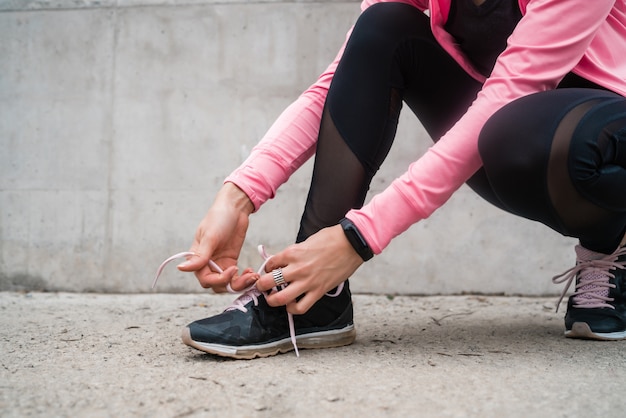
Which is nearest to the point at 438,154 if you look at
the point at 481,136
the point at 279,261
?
the point at 481,136

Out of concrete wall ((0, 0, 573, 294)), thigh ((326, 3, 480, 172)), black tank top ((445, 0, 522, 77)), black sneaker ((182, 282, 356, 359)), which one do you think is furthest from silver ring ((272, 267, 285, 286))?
concrete wall ((0, 0, 573, 294))

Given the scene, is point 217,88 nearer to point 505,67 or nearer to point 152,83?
point 152,83

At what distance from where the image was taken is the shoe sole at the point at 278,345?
3.54ft

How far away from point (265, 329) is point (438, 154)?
44cm

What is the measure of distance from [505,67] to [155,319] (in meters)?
1.09

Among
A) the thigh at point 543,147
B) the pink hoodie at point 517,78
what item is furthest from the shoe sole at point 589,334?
the pink hoodie at point 517,78

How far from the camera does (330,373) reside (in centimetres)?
100

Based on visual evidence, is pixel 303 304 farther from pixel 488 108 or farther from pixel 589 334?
pixel 589 334

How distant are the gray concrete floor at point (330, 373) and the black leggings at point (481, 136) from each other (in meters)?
0.25

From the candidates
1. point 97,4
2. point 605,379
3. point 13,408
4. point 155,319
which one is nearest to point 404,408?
point 605,379

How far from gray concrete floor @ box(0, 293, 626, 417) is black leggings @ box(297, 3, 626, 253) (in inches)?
9.9

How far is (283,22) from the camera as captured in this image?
212cm

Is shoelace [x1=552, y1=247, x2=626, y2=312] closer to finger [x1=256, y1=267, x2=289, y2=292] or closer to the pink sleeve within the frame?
the pink sleeve

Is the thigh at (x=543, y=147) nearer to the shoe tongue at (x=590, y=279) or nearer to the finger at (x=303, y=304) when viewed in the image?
the shoe tongue at (x=590, y=279)
